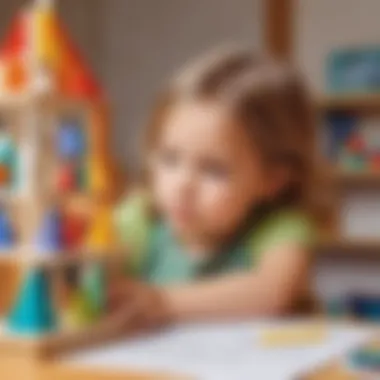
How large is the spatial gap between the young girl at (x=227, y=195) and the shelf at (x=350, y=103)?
1.83 metres

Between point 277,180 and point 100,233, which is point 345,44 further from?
point 100,233

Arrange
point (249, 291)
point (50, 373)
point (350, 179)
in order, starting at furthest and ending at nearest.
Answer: point (350, 179), point (249, 291), point (50, 373)

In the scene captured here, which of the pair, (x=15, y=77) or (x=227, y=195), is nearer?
(x=15, y=77)

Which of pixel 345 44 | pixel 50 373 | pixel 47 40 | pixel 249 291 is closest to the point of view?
pixel 50 373

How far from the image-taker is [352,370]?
2.38ft

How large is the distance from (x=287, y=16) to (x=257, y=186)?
1.96 metres

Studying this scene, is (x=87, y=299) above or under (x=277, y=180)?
under

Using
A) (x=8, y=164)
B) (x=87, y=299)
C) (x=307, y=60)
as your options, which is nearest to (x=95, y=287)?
(x=87, y=299)

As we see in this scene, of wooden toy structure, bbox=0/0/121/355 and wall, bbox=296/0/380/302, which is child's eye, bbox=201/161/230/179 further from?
wall, bbox=296/0/380/302

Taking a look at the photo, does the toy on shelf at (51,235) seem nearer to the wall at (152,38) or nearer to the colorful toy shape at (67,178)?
the colorful toy shape at (67,178)

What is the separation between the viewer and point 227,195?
3.42 ft

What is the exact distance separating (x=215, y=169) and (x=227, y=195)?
1.3 inches

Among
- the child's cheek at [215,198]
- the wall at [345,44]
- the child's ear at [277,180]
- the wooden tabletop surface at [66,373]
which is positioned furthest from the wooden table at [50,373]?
the wall at [345,44]

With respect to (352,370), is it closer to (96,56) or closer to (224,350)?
(224,350)
